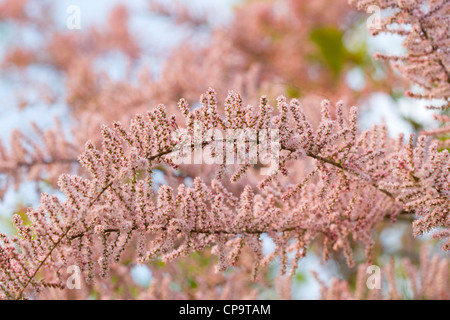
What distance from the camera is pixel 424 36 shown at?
143 centimetres

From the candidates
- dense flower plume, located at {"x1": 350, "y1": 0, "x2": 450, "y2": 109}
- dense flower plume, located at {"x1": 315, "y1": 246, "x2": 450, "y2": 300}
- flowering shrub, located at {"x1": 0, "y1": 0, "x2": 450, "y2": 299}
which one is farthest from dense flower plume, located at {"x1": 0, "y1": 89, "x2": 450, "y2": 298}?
dense flower plume, located at {"x1": 315, "y1": 246, "x2": 450, "y2": 300}

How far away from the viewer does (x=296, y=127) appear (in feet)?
4.27

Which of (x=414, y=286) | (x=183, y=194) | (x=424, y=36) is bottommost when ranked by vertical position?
(x=414, y=286)

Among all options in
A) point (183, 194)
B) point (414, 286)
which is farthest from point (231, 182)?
point (414, 286)

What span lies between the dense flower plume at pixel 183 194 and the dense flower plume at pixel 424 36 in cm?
26

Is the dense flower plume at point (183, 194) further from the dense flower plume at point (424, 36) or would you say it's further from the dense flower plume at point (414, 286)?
the dense flower plume at point (414, 286)

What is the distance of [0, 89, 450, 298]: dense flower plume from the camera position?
4.20 feet

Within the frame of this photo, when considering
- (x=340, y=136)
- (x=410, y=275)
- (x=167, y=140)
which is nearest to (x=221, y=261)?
(x=167, y=140)

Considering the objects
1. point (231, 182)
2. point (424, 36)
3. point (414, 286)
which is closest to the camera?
point (231, 182)

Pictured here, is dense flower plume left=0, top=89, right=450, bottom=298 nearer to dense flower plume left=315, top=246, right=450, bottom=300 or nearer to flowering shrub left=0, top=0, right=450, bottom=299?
flowering shrub left=0, top=0, right=450, bottom=299

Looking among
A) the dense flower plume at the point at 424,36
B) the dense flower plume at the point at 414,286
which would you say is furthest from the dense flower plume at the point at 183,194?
the dense flower plume at the point at 414,286

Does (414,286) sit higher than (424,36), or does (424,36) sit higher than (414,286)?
(424,36)

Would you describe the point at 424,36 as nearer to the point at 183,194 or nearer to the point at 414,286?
the point at 183,194

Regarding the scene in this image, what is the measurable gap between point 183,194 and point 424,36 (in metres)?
0.81
